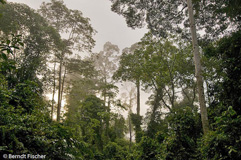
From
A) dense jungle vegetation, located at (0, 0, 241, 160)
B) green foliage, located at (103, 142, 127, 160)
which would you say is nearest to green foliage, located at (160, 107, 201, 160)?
dense jungle vegetation, located at (0, 0, 241, 160)

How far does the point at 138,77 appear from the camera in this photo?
14.0 meters

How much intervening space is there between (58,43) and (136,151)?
11.1 m

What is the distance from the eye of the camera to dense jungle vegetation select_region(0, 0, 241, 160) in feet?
8.20

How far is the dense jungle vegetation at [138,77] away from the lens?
250 cm

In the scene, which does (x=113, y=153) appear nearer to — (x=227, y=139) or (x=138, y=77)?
(x=138, y=77)

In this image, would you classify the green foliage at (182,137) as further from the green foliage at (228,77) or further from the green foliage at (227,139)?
the green foliage at (227,139)

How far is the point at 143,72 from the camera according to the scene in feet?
42.1

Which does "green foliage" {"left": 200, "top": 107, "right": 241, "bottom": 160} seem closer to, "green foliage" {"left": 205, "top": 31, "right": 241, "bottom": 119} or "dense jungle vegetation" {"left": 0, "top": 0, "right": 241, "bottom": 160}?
"dense jungle vegetation" {"left": 0, "top": 0, "right": 241, "bottom": 160}

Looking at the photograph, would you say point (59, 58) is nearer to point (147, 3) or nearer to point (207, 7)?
point (147, 3)

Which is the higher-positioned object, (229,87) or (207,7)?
(207,7)

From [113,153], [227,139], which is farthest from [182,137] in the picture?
[113,153]

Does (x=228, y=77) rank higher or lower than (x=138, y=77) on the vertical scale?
lower

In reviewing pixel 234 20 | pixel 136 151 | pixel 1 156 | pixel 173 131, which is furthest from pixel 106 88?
pixel 1 156

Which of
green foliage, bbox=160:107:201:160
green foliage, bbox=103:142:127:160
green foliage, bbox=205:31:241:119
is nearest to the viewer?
green foliage, bbox=205:31:241:119
